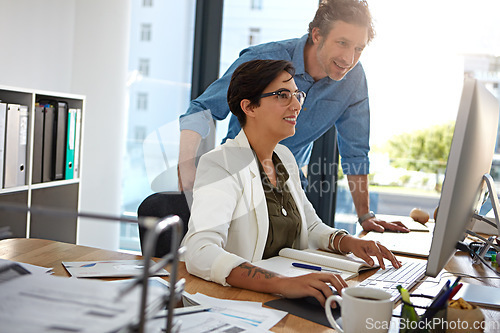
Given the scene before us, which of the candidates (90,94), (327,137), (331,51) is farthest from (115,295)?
(90,94)

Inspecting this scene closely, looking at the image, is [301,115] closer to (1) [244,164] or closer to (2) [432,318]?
(1) [244,164]

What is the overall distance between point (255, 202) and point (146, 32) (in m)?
2.43

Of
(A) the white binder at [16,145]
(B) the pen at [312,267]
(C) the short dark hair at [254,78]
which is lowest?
(B) the pen at [312,267]

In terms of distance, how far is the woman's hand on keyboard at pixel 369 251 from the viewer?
141 cm

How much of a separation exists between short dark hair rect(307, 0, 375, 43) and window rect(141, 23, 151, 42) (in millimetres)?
1782

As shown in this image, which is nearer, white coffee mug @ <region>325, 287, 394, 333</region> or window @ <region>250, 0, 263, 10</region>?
white coffee mug @ <region>325, 287, 394, 333</region>

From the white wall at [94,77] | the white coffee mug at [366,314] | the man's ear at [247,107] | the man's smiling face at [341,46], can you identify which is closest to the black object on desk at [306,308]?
the white coffee mug at [366,314]

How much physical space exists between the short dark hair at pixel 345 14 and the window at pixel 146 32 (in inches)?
70.2

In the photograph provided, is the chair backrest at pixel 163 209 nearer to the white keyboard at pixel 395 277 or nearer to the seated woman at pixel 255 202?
the seated woman at pixel 255 202

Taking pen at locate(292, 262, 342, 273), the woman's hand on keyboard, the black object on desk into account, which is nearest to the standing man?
the woman's hand on keyboard

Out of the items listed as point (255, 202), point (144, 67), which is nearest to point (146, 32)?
point (144, 67)

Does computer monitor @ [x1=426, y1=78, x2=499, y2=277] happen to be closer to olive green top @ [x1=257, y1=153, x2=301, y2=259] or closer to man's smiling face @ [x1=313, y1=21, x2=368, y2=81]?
olive green top @ [x1=257, y1=153, x2=301, y2=259]

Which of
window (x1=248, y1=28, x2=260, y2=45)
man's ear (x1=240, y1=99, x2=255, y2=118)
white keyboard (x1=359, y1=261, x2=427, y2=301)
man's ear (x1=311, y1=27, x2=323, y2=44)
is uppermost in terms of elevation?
window (x1=248, y1=28, x2=260, y2=45)

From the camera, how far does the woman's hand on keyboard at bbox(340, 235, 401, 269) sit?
4.63ft
